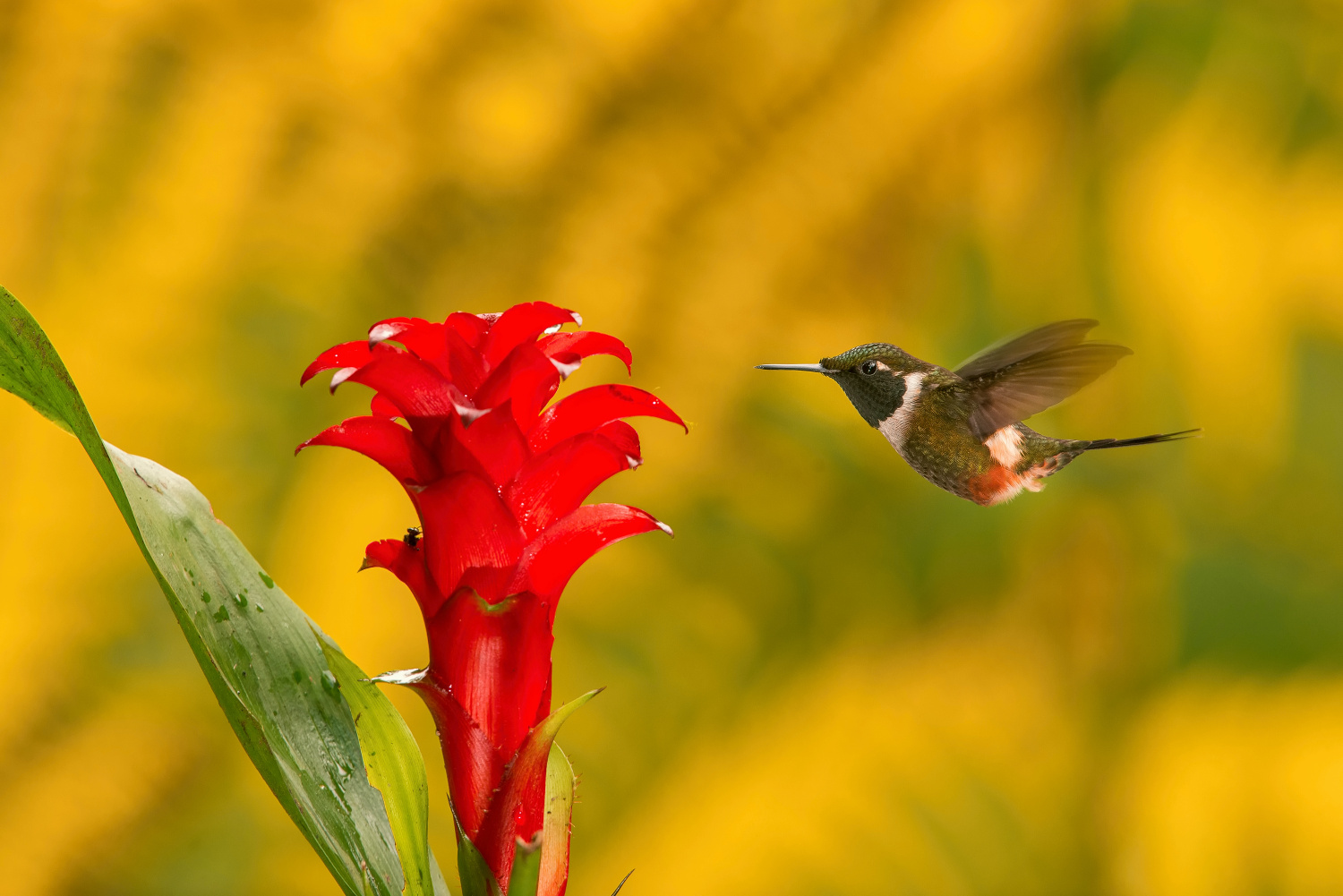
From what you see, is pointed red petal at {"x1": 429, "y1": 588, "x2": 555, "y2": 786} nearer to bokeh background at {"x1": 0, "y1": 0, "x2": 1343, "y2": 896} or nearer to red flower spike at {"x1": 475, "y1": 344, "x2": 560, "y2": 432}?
red flower spike at {"x1": 475, "y1": 344, "x2": 560, "y2": 432}

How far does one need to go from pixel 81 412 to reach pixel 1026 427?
83cm

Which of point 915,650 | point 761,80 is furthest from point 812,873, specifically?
point 761,80

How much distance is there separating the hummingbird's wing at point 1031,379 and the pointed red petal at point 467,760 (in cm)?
52

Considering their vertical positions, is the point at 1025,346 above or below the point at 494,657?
above

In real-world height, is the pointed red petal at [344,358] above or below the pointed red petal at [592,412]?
above

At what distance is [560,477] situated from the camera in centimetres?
77

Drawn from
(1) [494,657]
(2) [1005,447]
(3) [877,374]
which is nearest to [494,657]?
(1) [494,657]

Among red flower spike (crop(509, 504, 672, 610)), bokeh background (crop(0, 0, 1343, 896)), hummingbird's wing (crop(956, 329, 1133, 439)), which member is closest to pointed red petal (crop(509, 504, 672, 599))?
red flower spike (crop(509, 504, 672, 610))

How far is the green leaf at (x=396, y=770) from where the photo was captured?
2.79 ft

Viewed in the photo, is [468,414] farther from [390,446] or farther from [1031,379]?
[1031,379]

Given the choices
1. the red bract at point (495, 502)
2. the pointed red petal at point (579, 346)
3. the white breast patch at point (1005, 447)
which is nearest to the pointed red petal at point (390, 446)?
the red bract at point (495, 502)

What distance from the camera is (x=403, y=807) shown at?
857 millimetres

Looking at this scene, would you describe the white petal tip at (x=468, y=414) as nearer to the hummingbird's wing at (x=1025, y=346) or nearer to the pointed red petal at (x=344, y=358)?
the pointed red petal at (x=344, y=358)

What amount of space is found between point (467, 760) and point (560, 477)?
0.22m
